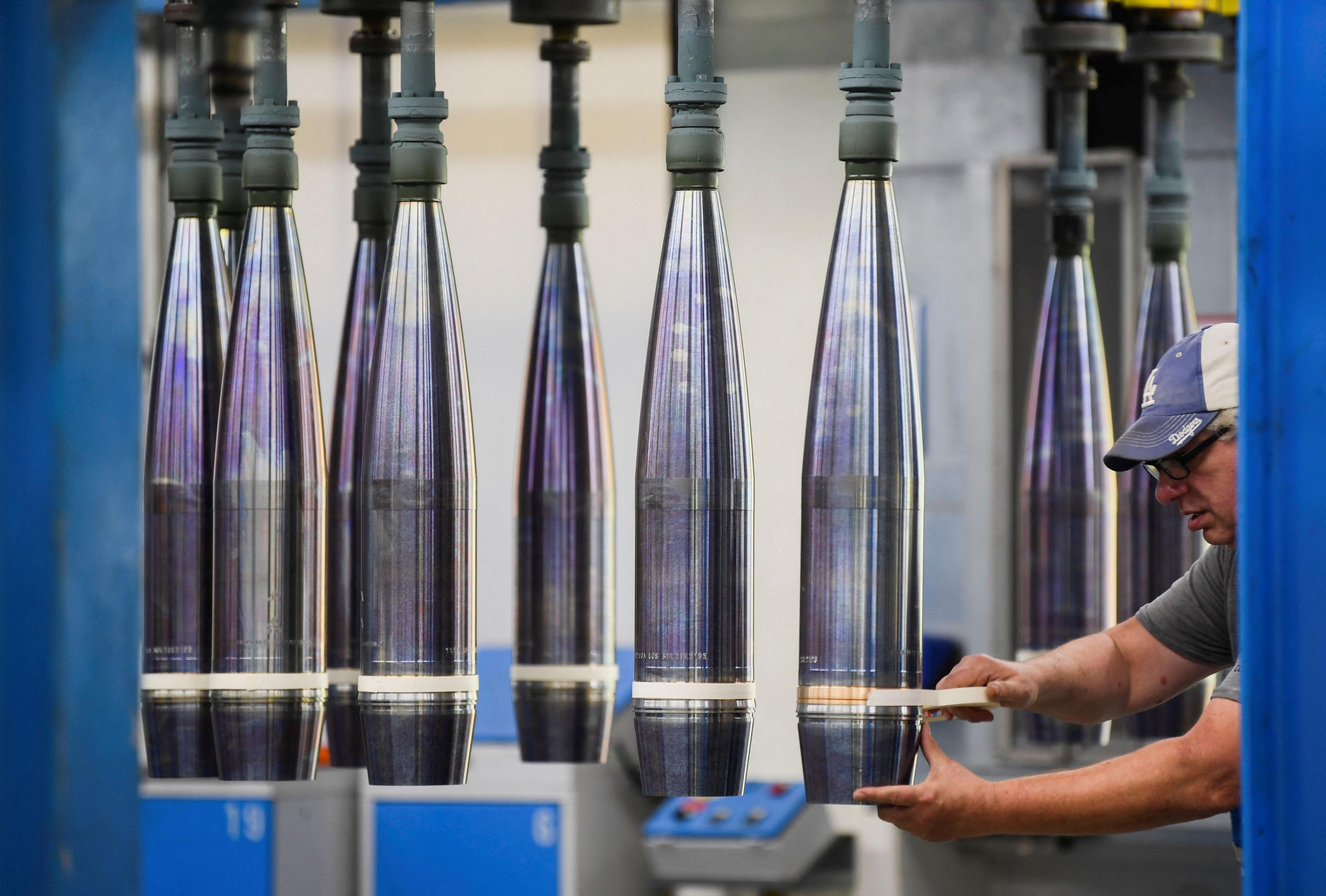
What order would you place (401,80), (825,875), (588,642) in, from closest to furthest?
(401,80), (588,642), (825,875)

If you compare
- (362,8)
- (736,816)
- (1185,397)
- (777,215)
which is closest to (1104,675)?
(1185,397)

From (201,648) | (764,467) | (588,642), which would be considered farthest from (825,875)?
(201,648)

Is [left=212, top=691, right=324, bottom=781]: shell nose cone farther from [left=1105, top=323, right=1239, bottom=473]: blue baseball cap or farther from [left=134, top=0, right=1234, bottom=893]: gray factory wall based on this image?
[left=134, top=0, right=1234, bottom=893]: gray factory wall

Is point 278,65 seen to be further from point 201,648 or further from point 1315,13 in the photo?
point 1315,13

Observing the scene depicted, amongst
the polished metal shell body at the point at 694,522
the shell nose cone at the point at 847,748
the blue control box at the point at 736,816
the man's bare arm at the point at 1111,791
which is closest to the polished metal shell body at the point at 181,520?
the polished metal shell body at the point at 694,522

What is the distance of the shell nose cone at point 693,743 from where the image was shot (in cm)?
129

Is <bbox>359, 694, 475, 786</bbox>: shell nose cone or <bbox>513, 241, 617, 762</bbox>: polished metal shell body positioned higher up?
<bbox>513, 241, 617, 762</bbox>: polished metal shell body

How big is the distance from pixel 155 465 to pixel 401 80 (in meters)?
0.43

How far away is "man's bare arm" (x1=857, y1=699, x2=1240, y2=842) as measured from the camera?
152 centimetres

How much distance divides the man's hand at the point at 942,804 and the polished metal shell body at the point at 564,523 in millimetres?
423

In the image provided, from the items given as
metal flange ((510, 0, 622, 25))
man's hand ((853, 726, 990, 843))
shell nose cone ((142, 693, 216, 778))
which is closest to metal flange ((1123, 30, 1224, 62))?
metal flange ((510, 0, 622, 25))

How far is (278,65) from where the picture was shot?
1.46m

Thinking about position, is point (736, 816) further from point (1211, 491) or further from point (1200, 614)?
point (1211, 491)

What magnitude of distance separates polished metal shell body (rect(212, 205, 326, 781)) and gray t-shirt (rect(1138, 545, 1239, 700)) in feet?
3.31
